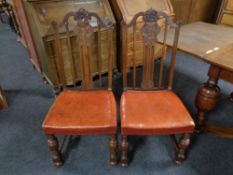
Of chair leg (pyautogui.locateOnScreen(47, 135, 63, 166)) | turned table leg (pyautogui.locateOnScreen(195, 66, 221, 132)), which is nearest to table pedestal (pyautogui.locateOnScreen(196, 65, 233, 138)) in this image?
turned table leg (pyautogui.locateOnScreen(195, 66, 221, 132))

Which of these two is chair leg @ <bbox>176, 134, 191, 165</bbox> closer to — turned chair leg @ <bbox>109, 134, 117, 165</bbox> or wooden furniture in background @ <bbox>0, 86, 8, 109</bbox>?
turned chair leg @ <bbox>109, 134, 117, 165</bbox>

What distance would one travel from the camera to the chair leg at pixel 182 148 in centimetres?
126

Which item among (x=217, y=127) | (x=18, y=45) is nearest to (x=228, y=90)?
(x=217, y=127)

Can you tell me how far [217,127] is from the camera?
1.68 m

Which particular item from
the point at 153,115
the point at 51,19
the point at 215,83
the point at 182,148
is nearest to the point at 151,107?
the point at 153,115

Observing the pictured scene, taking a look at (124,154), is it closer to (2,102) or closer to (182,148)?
(182,148)

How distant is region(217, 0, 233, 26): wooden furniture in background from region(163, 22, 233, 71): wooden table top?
1489 mm

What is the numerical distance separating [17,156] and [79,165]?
1.64 ft

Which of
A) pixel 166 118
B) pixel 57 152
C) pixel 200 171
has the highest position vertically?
pixel 166 118

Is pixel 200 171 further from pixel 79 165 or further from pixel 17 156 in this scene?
pixel 17 156

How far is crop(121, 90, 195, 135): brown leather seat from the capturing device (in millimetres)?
1158

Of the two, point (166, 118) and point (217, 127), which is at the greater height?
point (166, 118)

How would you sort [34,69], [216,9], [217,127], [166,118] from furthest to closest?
[216,9]
[34,69]
[217,127]
[166,118]

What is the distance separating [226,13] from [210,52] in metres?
2.08
